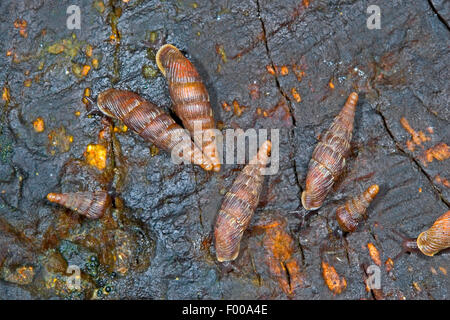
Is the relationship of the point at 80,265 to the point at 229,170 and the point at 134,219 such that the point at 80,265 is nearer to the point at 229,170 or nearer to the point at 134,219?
the point at 134,219

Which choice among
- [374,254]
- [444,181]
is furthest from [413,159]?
[374,254]

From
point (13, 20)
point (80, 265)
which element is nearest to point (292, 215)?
point (80, 265)

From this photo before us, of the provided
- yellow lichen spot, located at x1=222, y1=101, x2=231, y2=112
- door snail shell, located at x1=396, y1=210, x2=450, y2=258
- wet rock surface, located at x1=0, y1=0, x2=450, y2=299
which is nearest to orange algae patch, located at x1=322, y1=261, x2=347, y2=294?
wet rock surface, located at x1=0, y1=0, x2=450, y2=299

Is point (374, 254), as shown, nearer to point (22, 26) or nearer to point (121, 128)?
point (121, 128)

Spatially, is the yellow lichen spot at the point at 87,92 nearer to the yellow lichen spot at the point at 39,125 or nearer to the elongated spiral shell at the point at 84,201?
the yellow lichen spot at the point at 39,125

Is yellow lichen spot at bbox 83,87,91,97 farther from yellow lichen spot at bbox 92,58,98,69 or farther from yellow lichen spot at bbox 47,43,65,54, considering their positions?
yellow lichen spot at bbox 47,43,65,54
